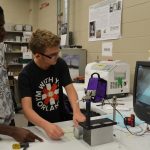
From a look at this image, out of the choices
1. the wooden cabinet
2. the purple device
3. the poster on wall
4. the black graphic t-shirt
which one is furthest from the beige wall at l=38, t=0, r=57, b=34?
the black graphic t-shirt

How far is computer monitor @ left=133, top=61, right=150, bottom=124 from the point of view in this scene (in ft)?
4.52

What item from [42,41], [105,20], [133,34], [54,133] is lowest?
[54,133]

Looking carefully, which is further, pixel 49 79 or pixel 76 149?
pixel 49 79

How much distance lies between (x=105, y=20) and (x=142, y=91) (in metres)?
1.89

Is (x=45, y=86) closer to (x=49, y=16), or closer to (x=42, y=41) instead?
(x=42, y=41)

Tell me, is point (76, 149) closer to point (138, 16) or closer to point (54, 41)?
point (54, 41)

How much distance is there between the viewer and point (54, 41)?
1.62m

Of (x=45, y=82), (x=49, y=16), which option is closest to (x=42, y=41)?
(x=45, y=82)

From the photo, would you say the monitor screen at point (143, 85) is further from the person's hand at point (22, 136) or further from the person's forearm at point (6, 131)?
the person's forearm at point (6, 131)

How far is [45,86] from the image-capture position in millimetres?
1757

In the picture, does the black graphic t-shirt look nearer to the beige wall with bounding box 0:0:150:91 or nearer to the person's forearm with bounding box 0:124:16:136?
the person's forearm with bounding box 0:124:16:136

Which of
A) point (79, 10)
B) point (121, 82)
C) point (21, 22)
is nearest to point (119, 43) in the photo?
point (121, 82)

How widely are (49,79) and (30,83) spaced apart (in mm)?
151

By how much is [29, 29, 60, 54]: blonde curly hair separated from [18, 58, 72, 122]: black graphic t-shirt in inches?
5.6
